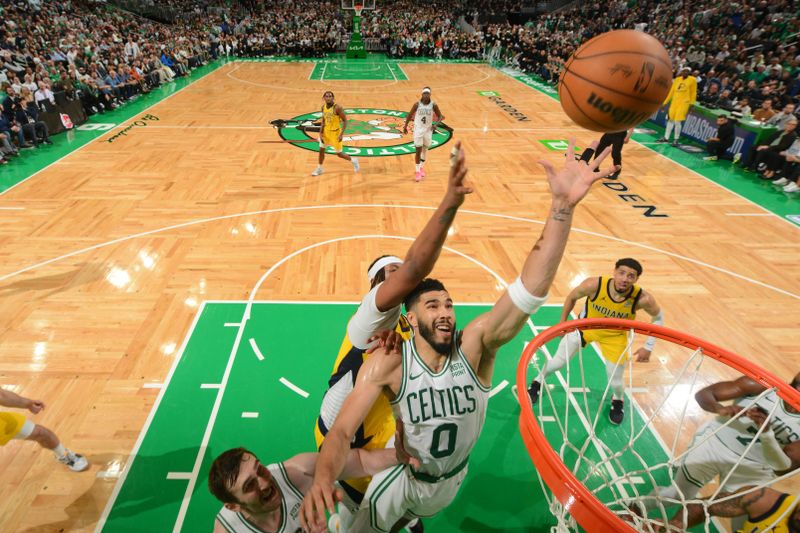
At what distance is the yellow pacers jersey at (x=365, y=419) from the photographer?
2.77m

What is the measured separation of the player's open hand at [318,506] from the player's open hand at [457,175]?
51.9 inches

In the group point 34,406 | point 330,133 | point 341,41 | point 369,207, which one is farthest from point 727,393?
point 341,41

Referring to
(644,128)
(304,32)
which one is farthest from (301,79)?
(644,128)

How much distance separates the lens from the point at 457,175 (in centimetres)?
179

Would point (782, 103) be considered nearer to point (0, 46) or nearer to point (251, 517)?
point (251, 517)

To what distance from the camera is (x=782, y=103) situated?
1226 cm

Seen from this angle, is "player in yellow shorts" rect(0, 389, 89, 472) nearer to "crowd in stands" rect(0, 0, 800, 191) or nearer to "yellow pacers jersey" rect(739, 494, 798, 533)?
"yellow pacers jersey" rect(739, 494, 798, 533)

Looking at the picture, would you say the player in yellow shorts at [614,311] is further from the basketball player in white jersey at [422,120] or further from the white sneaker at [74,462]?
the basketball player in white jersey at [422,120]

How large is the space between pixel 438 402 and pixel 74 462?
121 inches

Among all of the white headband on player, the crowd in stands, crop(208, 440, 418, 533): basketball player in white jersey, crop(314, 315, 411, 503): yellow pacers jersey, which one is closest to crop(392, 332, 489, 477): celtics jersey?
crop(208, 440, 418, 533): basketball player in white jersey

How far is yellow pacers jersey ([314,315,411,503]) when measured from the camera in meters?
2.77

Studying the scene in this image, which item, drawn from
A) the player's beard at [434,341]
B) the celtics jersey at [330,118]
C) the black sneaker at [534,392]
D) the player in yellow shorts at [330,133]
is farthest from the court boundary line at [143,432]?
the celtics jersey at [330,118]

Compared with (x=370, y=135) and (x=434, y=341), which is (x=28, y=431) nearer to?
(x=434, y=341)

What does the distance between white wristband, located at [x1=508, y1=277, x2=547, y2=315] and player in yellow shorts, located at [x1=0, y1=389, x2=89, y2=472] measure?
3385 mm
